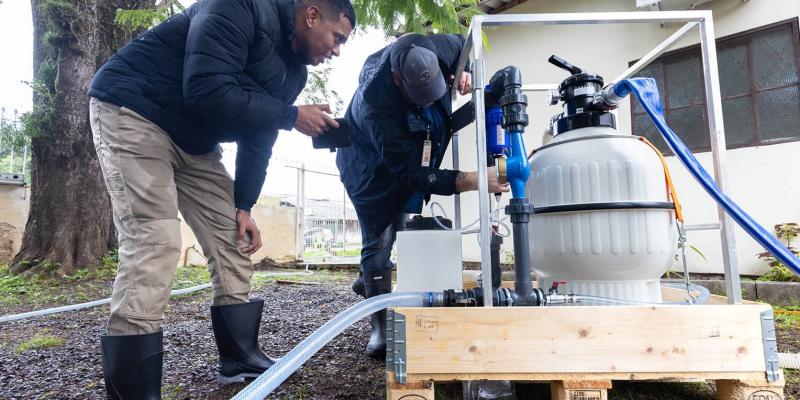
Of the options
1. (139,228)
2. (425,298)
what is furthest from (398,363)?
(139,228)

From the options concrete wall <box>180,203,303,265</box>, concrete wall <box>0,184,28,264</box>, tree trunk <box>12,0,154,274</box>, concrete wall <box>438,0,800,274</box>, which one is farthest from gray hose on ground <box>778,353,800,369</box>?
concrete wall <box>0,184,28,264</box>

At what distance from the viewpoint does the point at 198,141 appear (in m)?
1.50

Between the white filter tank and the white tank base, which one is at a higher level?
the white filter tank

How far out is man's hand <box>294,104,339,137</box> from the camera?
1.54 meters

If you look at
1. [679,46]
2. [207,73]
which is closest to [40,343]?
[207,73]

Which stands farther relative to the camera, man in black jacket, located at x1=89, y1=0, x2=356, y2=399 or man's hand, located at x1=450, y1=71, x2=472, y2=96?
man's hand, located at x1=450, y1=71, x2=472, y2=96

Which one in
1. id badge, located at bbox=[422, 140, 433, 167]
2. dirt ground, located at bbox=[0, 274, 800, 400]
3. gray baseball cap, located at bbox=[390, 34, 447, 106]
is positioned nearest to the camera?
dirt ground, located at bbox=[0, 274, 800, 400]

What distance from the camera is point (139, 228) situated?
1.30 m

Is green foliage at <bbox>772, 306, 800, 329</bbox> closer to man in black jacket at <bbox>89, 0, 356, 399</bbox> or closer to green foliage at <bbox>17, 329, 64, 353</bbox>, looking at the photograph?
man in black jacket at <bbox>89, 0, 356, 399</bbox>

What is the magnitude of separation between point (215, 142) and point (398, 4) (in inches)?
51.0

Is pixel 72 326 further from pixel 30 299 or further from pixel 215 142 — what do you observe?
pixel 215 142

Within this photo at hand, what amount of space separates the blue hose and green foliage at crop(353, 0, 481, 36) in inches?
51.4

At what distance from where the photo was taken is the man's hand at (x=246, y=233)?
1666 millimetres

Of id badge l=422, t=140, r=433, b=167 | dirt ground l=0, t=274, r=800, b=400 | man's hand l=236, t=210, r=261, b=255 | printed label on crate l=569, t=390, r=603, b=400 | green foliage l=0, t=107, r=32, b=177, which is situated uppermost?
green foliage l=0, t=107, r=32, b=177
